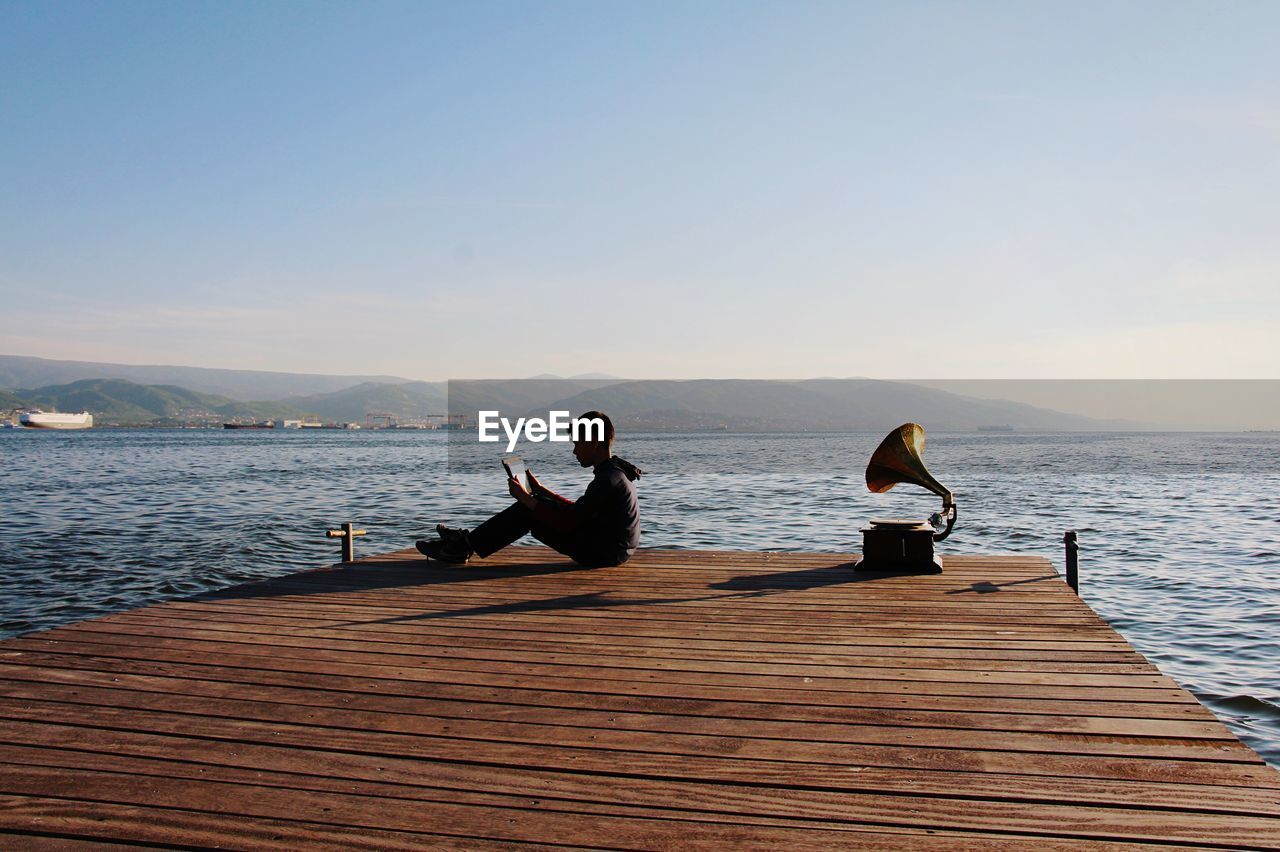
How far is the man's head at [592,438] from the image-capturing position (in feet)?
24.2

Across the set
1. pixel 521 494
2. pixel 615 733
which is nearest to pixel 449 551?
pixel 521 494

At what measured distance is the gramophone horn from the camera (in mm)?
7758

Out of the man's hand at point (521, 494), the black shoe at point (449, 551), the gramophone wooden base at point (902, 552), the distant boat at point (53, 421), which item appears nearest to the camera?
the man's hand at point (521, 494)

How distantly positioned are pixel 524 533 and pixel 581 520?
633mm

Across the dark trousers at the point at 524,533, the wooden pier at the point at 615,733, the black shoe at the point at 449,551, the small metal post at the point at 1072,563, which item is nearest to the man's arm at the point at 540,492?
the dark trousers at the point at 524,533

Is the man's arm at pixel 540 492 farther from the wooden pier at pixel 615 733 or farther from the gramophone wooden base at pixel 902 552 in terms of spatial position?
the gramophone wooden base at pixel 902 552

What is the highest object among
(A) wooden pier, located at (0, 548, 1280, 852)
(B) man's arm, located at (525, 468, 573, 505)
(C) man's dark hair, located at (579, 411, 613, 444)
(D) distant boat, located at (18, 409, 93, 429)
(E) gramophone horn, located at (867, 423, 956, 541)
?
(C) man's dark hair, located at (579, 411, 613, 444)

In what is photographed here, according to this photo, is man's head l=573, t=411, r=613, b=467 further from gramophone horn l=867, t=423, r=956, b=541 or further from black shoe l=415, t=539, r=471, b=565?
gramophone horn l=867, t=423, r=956, b=541

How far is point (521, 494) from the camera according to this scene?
7234mm

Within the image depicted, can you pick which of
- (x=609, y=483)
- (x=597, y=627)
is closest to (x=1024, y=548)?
(x=609, y=483)


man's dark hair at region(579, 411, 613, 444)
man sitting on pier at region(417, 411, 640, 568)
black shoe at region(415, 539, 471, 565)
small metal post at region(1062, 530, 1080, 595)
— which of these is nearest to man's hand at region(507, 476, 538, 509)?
man sitting on pier at region(417, 411, 640, 568)

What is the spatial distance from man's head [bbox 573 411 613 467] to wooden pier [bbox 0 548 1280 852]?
1.62m

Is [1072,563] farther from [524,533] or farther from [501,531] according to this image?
[501,531]

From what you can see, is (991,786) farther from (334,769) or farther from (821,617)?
(821,617)
